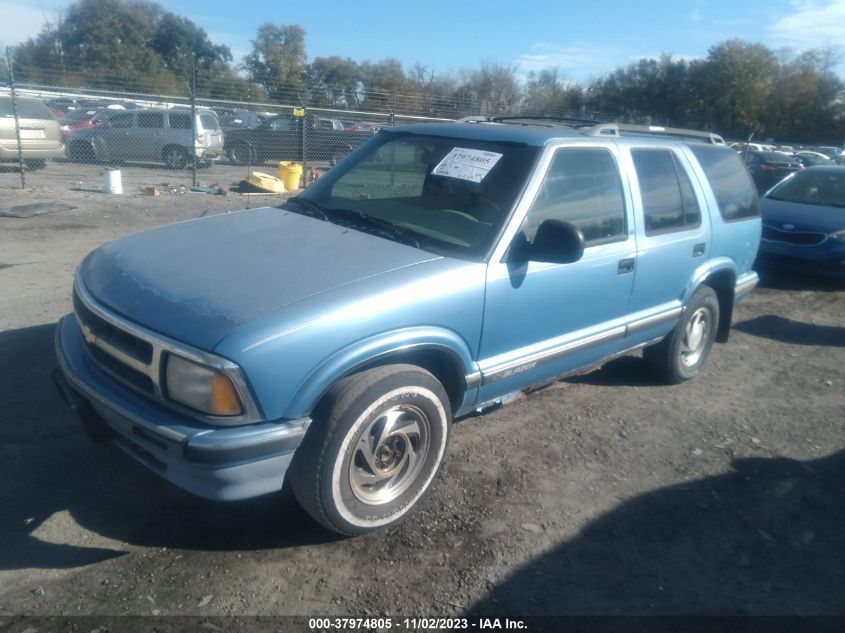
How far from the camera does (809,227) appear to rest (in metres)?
8.93

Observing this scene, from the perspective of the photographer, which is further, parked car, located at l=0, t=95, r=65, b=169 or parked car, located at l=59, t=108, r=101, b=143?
parked car, located at l=59, t=108, r=101, b=143

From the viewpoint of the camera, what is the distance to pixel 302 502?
303 cm

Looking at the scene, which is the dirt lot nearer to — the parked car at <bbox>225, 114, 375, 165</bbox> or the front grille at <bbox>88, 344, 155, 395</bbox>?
the front grille at <bbox>88, 344, 155, 395</bbox>

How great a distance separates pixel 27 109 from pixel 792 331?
15209mm

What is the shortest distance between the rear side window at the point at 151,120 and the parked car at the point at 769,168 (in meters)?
14.4

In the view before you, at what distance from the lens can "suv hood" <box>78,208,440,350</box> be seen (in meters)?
2.85

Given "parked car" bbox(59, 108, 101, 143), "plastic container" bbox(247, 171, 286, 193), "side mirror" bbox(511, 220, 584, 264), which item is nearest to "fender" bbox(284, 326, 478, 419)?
"side mirror" bbox(511, 220, 584, 264)

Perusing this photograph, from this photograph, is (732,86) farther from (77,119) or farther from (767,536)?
(767,536)

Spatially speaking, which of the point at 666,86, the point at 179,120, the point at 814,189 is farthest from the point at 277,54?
the point at 814,189

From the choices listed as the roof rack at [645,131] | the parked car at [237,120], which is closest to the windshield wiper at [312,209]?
the roof rack at [645,131]

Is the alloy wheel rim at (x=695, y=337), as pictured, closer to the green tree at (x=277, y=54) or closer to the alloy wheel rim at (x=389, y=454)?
the alloy wheel rim at (x=389, y=454)

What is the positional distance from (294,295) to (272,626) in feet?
4.33

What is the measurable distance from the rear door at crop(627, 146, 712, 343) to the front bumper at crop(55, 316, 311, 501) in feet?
8.68

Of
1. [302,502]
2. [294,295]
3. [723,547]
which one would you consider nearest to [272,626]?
[302,502]
